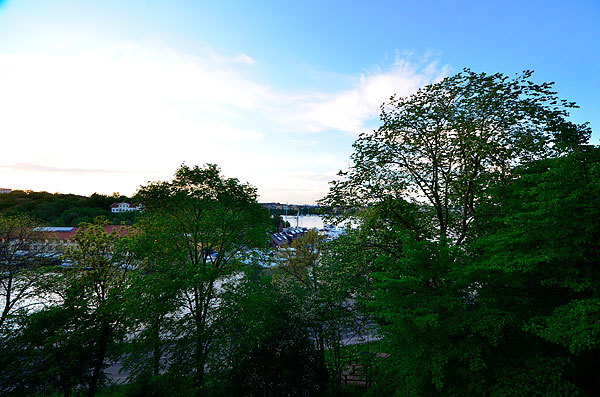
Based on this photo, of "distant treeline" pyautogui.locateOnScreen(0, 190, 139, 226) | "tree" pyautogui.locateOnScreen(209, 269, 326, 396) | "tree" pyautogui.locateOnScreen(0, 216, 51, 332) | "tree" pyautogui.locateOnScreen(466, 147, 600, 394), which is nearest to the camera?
"tree" pyautogui.locateOnScreen(466, 147, 600, 394)

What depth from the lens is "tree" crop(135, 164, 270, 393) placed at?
39.4 ft

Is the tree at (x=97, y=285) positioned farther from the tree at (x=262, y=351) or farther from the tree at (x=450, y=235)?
the tree at (x=450, y=235)

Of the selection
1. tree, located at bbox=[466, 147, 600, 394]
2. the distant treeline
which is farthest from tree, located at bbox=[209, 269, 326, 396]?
the distant treeline

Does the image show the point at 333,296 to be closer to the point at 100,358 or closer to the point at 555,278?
the point at 555,278

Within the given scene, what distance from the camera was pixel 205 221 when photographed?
496 inches

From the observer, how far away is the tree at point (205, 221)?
12.0m

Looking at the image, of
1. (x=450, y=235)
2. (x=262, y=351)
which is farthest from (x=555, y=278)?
(x=262, y=351)

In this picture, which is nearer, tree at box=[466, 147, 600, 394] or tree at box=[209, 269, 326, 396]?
tree at box=[466, 147, 600, 394]

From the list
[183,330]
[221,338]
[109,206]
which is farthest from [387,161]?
[109,206]

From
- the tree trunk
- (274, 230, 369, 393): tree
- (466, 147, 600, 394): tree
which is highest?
(466, 147, 600, 394): tree

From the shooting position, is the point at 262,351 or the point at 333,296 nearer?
the point at 262,351

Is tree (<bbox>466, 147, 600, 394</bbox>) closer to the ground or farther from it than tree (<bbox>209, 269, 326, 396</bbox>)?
farther from it

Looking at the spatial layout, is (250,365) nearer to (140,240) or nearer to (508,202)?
(140,240)

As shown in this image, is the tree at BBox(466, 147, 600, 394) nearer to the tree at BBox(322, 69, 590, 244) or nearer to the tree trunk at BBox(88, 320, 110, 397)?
the tree at BBox(322, 69, 590, 244)
